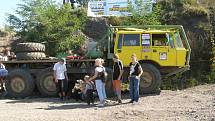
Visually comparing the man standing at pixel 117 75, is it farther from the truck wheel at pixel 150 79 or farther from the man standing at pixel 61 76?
the man standing at pixel 61 76

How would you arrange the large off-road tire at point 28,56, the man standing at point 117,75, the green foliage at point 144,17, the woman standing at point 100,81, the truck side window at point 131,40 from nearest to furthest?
1. the woman standing at point 100,81
2. the man standing at point 117,75
3. the truck side window at point 131,40
4. the large off-road tire at point 28,56
5. the green foliage at point 144,17

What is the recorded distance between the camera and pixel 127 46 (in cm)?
1850

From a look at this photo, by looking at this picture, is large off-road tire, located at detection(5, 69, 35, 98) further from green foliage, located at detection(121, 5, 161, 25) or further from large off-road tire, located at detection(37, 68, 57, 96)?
green foliage, located at detection(121, 5, 161, 25)

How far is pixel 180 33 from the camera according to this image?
19.2 meters

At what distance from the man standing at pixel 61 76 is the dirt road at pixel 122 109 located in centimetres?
41

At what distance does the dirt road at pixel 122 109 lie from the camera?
13.2 m

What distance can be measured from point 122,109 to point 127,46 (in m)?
4.32

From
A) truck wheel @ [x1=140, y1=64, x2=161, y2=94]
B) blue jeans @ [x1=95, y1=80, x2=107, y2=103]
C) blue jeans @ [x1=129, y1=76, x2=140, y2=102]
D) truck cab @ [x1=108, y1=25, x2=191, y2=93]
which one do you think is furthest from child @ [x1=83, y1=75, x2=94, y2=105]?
truck wheel @ [x1=140, y1=64, x2=161, y2=94]

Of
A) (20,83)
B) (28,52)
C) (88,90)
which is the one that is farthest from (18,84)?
(88,90)

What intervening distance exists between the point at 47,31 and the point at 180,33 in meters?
11.1

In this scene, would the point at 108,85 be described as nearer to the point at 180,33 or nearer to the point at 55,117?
the point at 180,33

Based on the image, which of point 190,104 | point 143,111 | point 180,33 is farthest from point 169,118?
point 180,33

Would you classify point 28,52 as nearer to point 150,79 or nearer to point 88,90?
point 88,90

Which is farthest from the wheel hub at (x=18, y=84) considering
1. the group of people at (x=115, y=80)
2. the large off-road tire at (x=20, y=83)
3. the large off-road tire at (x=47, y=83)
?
the group of people at (x=115, y=80)
